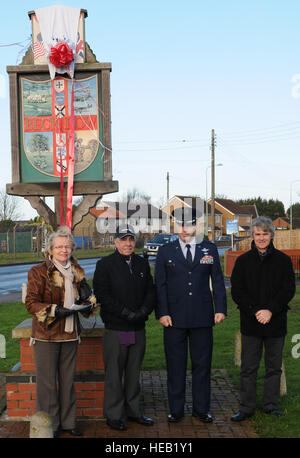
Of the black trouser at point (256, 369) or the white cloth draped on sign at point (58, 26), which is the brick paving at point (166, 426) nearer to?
the black trouser at point (256, 369)

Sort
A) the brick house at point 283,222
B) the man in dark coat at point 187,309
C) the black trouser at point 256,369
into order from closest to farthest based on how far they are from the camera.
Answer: the man in dark coat at point 187,309
the black trouser at point 256,369
the brick house at point 283,222

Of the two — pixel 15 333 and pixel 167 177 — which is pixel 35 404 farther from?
pixel 167 177

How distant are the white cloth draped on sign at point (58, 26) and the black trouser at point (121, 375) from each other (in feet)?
8.86

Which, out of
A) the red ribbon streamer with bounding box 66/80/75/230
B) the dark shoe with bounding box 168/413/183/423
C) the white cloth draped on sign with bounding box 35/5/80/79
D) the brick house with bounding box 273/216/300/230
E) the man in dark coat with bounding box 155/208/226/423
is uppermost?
the white cloth draped on sign with bounding box 35/5/80/79

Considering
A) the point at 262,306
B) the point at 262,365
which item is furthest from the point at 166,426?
the point at 262,365

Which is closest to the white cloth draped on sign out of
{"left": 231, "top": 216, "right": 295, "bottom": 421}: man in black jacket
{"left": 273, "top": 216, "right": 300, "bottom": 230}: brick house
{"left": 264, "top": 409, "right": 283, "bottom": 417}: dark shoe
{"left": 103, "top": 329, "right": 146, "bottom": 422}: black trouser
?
{"left": 231, "top": 216, "right": 295, "bottom": 421}: man in black jacket

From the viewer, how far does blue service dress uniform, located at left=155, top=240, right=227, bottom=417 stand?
477 cm

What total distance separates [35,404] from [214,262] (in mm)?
2124

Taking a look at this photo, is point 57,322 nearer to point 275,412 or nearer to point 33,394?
point 33,394

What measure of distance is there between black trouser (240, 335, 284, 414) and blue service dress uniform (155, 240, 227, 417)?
376 millimetres

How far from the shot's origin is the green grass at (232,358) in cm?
466

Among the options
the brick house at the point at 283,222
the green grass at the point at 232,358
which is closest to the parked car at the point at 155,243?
the green grass at the point at 232,358

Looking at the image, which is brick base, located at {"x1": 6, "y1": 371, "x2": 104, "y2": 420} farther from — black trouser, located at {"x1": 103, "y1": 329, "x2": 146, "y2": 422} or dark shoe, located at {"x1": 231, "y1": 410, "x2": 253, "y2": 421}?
dark shoe, located at {"x1": 231, "y1": 410, "x2": 253, "y2": 421}

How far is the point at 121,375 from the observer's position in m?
4.68
